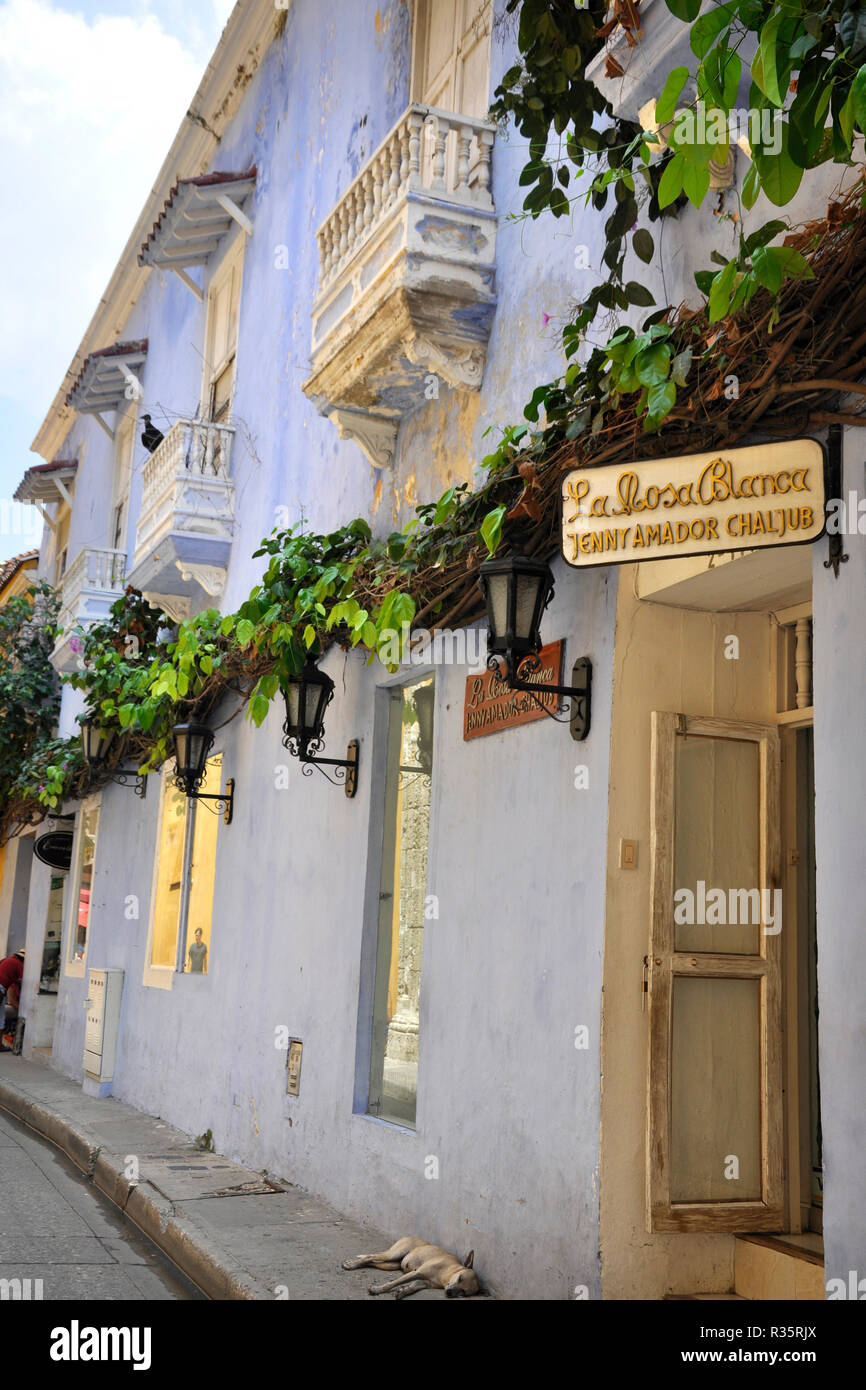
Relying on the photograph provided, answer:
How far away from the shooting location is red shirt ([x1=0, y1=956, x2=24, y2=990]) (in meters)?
19.4

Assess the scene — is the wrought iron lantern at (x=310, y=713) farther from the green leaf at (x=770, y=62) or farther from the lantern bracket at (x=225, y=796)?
the green leaf at (x=770, y=62)

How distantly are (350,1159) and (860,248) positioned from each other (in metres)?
5.67

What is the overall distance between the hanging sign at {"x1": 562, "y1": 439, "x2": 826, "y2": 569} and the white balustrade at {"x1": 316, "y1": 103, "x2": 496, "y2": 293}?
9.24 feet

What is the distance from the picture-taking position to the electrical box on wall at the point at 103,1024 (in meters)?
13.2

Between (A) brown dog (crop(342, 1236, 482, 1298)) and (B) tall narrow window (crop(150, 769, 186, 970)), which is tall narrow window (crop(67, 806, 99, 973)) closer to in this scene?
(B) tall narrow window (crop(150, 769, 186, 970))

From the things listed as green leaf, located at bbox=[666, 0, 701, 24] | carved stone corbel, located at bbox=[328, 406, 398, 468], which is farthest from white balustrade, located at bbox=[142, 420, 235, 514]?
green leaf, located at bbox=[666, 0, 701, 24]

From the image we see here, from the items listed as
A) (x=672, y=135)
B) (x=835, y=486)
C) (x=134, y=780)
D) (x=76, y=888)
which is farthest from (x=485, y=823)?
(x=76, y=888)

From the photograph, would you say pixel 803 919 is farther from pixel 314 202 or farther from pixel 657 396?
pixel 314 202

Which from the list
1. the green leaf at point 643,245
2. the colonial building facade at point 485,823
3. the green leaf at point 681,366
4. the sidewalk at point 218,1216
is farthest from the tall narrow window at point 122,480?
the green leaf at point 681,366

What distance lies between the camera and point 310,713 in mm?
8219

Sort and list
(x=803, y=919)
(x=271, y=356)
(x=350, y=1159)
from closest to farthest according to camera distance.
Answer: (x=803, y=919) < (x=350, y=1159) < (x=271, y=356)

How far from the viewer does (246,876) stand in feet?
33.2
